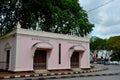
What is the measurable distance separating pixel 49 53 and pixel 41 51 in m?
0.90

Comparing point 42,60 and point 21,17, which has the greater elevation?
point 21,17

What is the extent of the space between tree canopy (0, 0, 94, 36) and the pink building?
16.7 feet

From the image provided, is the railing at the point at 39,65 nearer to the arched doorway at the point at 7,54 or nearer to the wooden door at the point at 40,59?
the wooden door at the point at 40,59

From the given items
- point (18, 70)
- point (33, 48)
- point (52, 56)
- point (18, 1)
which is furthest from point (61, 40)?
point (18, 1)

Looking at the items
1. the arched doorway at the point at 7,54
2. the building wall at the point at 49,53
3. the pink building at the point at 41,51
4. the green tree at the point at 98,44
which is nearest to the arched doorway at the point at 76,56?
the pink building at the point at 41,51

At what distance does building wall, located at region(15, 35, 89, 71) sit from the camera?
23.3 m

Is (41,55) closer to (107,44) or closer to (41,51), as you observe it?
(41,51)

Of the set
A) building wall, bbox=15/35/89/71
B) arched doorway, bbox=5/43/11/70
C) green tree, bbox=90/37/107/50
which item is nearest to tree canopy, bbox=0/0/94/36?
building wall, bbox=15/35/89/71

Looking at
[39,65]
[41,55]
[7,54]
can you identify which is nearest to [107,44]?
[41,55]

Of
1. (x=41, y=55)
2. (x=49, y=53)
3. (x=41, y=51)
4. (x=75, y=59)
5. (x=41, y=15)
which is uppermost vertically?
(x=41, y=15)

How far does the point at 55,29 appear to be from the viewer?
114 ft

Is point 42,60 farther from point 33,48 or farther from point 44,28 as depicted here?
point 44,28

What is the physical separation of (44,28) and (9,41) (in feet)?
32.3

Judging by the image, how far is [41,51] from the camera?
25859 millimetres
